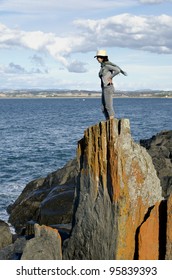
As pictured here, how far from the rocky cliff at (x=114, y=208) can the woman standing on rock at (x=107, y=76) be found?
1.44m

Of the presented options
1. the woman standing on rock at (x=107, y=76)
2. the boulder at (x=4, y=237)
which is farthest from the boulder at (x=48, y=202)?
the woman standing on rock at (x=107, y=76)

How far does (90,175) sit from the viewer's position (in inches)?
578

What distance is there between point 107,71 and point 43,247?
5.56m

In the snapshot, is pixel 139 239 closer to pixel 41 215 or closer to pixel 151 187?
pixel 151 187

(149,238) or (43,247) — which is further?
(43,247)

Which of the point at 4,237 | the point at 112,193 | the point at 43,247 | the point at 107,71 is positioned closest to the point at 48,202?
the point at 4,237

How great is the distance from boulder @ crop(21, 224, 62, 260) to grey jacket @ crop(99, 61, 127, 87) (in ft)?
15.9

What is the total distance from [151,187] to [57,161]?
36.0m

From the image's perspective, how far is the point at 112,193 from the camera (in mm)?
13953

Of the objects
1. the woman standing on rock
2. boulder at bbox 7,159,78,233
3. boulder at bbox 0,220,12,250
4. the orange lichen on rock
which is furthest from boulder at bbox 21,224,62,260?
boulder at bbox 0,220,12,250

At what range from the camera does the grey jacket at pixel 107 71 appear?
15430 mm

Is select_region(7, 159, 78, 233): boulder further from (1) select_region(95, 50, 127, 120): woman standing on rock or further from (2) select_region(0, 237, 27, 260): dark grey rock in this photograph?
(1) select_region(95, 50, 127, 120): woman standing on rock

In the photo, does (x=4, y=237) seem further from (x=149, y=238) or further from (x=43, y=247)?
(x=149, y=238)
